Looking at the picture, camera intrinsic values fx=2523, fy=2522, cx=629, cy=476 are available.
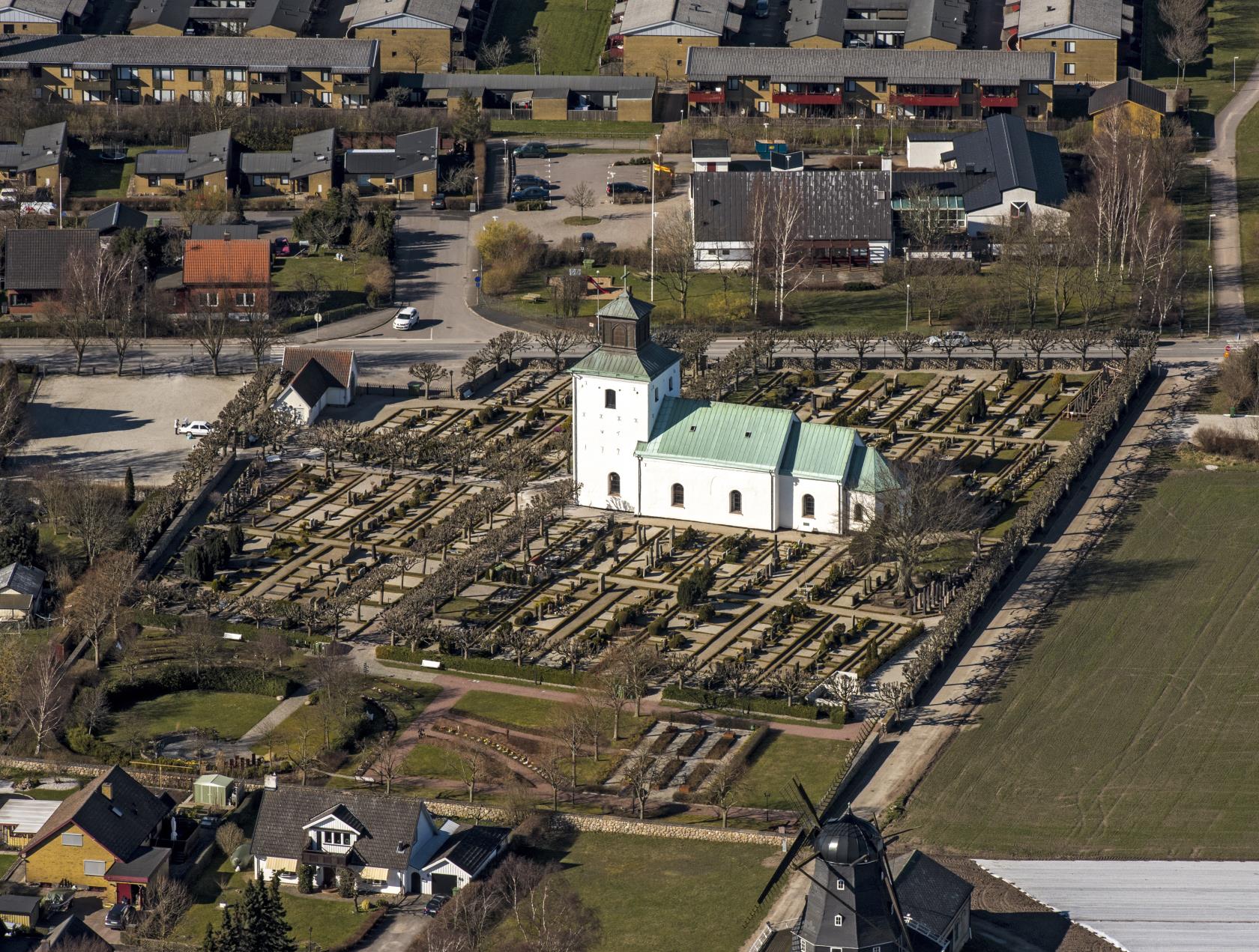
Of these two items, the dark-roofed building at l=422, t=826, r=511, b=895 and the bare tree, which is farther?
the bare tree

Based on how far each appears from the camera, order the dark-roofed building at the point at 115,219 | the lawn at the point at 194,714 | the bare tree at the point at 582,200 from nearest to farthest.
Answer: the lawn at the point at 194,714 < the dark-roofed building at the point at 115,219 < the bare tree at the point at 582,200

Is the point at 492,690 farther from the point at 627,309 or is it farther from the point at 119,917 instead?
the point at 627,309

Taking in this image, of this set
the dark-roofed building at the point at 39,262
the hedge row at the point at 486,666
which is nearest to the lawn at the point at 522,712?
the hedge row at the point at 486,666

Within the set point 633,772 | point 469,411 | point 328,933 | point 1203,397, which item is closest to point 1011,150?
point 1203,397

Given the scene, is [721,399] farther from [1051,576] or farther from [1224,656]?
[1224,656]

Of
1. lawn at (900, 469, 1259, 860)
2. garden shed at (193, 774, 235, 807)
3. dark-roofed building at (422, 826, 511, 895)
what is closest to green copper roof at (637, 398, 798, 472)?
lawn at (900, 469, 1259, 860)

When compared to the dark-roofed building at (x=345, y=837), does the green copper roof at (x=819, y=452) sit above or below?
above

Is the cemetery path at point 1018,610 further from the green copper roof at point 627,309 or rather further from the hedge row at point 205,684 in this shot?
the hedge row at point 205,684

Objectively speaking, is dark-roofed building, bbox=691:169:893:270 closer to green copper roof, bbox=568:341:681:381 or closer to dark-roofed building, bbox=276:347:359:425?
dark-roofed building, bbox=276:347:359:425
